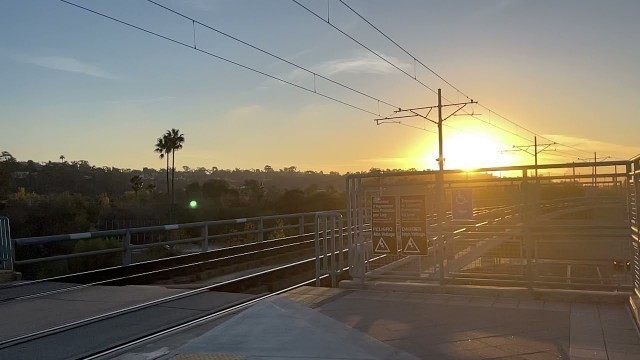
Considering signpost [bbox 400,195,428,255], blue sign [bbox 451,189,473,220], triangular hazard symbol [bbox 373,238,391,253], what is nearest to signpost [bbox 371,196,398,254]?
triangular hazard symbol [bbox 373,238,391,253]

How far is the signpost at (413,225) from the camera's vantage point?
10.6 metres

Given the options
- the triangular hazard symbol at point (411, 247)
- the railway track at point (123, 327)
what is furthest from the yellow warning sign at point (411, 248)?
the railway track at point (123, 327)

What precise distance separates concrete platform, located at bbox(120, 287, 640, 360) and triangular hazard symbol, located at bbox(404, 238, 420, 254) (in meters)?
0.98

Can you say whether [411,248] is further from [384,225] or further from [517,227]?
[517,227]

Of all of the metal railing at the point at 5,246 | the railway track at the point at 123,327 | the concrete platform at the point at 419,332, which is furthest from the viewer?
the metal railing at the point at 5,246

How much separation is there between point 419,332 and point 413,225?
3.24 metres

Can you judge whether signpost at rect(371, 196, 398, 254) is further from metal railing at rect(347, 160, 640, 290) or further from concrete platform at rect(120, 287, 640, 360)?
concrete platform at rect(120, 287, 640, 360)

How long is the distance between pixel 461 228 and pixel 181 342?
544cm

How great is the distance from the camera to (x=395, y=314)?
29.1 feet

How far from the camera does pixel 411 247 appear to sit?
10.7 m

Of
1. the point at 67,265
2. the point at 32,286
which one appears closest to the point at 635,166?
the point at 32,286

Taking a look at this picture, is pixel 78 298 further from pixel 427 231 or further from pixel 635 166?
pixel 635 166

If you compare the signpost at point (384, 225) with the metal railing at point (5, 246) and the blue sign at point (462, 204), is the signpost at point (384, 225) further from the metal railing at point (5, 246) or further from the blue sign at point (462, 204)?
the metal railing at point (5, 246)

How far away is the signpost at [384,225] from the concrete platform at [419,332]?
1.18 m
